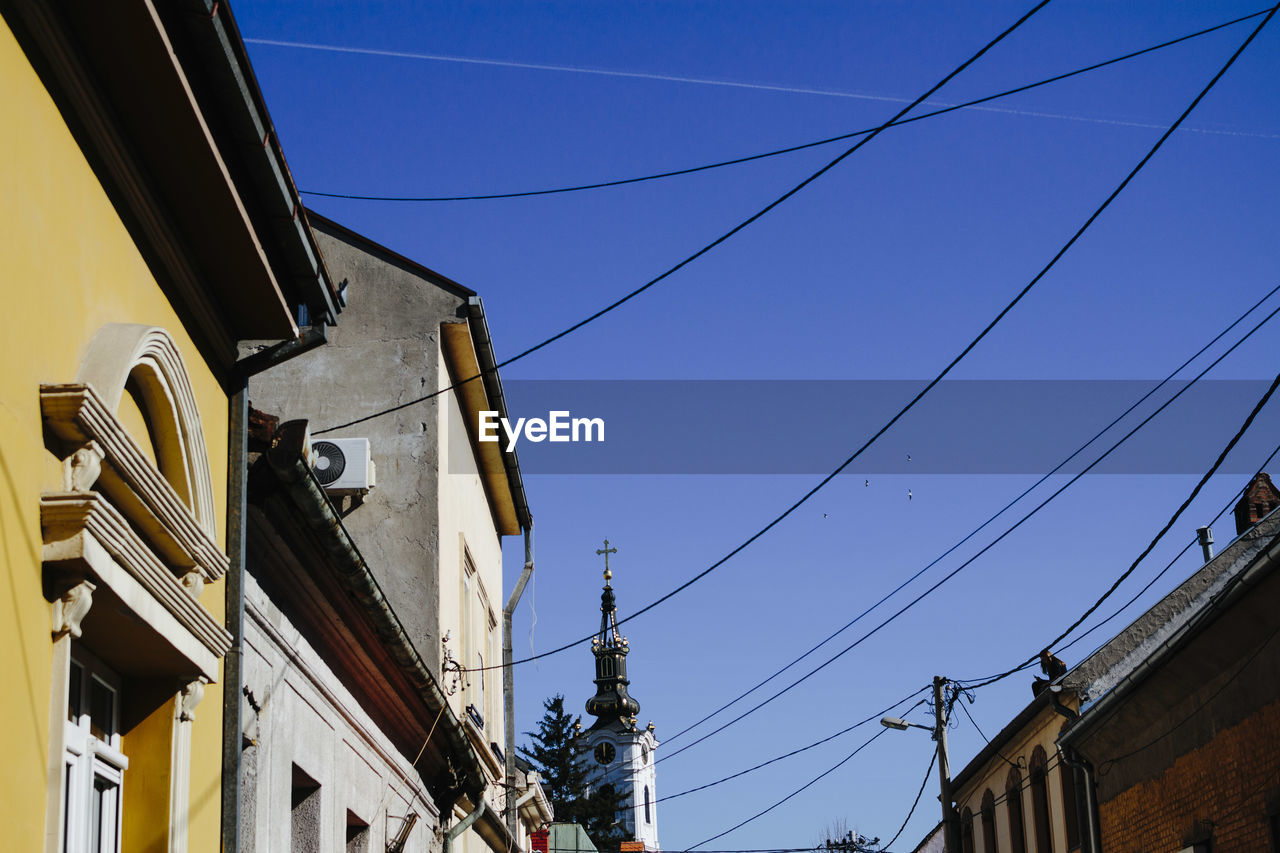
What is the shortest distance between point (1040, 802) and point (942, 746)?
2989 mm

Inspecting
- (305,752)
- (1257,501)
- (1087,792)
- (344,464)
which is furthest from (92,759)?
(1257,501)

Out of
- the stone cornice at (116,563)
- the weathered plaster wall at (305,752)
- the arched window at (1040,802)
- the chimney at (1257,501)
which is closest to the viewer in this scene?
the stone cornice at (116,563)

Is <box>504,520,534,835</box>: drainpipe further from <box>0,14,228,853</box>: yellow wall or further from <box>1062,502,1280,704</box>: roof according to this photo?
<box>0,14,228,853</box>: yellow wall

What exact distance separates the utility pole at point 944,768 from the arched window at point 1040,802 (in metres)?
1.32

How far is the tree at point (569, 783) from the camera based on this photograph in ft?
270

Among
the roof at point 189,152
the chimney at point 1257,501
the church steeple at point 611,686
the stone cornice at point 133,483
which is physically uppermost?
the church steeple at point 611,686

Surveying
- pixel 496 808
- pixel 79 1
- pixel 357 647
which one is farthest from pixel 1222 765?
pixel 79 1

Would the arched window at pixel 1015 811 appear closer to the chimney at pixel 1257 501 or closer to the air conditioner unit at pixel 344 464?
the chimney at pixel 1257 501

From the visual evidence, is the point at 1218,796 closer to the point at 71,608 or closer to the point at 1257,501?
the point at 71,608

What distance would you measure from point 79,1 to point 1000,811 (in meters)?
26.8

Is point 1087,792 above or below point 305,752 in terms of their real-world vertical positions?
above

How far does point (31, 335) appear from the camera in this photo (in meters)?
5.12

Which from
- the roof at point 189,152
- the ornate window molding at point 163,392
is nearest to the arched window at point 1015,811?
the roof at point 189,152

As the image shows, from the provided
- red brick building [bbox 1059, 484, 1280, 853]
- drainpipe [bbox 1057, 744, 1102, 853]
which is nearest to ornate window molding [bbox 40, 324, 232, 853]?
red brick building [bbox 1059, 484, 1280, 853]
